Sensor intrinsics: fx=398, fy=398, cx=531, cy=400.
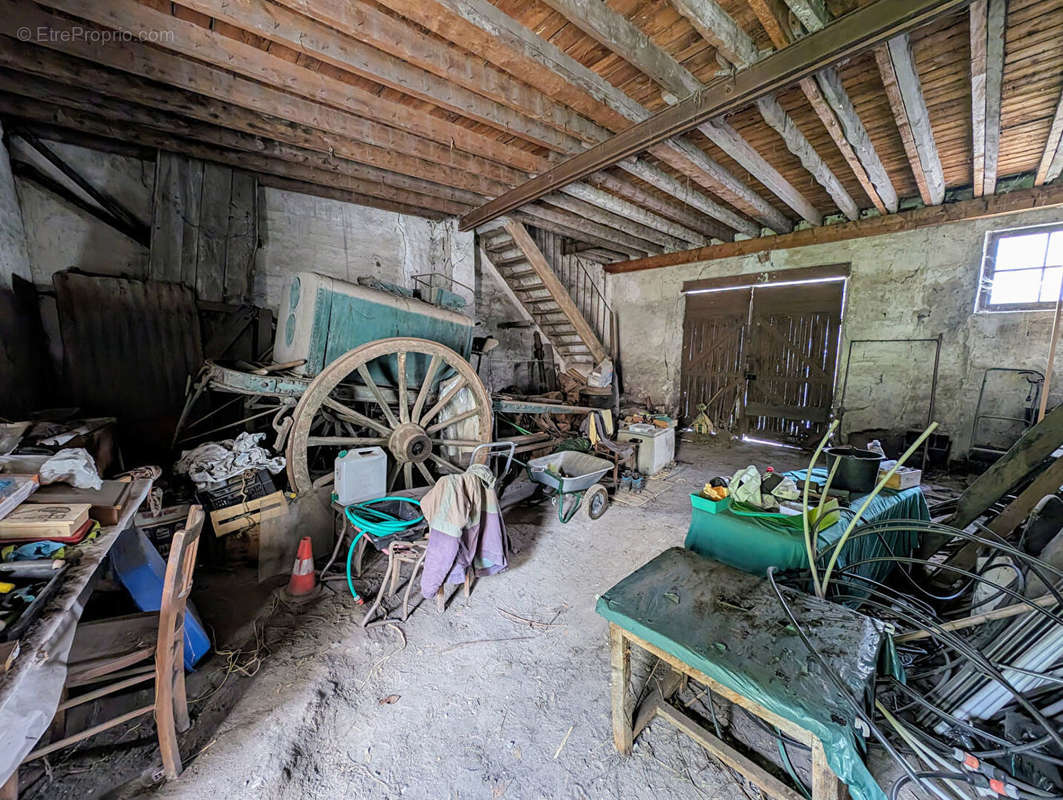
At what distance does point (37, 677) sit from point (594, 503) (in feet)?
10.5

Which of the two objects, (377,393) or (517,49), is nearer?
(517,49)

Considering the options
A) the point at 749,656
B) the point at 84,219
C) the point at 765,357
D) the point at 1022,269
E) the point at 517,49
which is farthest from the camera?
the point at 765,357

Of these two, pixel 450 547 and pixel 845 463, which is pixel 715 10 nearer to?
pixel 845 463

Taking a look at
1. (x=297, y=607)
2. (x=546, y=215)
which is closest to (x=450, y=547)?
A: (x=297, y=607)

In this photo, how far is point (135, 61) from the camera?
2.36 m

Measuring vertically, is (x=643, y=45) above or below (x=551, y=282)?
above

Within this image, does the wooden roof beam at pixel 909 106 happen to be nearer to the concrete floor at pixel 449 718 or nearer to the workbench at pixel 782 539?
the workbench at pixel 782 539

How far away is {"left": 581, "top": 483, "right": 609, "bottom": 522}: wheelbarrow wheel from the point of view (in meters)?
3.58

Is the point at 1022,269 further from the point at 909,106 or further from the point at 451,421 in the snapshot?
the point at 451,421

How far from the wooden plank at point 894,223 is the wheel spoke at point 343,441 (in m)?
5.78

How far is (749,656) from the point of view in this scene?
1.22 m

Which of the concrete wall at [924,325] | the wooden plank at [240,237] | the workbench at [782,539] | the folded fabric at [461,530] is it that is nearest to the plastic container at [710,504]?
the workbench at [782,539]

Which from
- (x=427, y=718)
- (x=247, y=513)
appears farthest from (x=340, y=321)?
(x=427, y=718)

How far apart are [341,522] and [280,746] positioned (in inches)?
59.0
